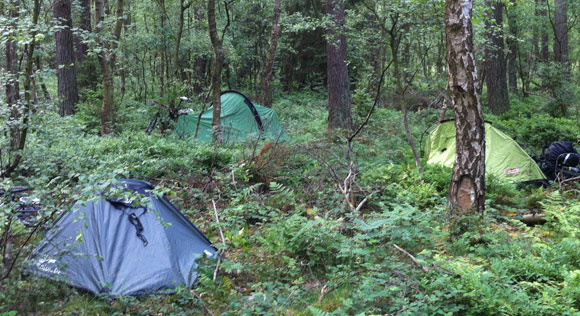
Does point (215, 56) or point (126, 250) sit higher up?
point (215, 56)

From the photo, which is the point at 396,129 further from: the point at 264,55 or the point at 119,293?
the point at 264,55

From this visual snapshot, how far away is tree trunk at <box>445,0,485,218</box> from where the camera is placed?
18.5 feet

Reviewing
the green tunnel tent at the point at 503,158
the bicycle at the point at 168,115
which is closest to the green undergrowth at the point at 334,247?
the green tunnel tent at the point at 503,158

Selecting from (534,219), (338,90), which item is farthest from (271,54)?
(534,219)

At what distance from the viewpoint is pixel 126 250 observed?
5.18 metres

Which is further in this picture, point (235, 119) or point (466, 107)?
point (235, 119)

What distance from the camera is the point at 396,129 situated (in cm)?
1202

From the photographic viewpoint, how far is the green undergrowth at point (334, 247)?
3.93m

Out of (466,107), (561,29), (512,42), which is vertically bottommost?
(466,107)

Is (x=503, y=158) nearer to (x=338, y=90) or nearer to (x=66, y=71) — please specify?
(x=338, y=90)

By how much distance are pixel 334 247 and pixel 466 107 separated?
7.82ft

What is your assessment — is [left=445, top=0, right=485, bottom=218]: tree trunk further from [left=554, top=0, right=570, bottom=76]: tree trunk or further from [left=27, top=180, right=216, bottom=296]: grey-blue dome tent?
[left=554, top=0, right=570, bottom=76]: tree trunk

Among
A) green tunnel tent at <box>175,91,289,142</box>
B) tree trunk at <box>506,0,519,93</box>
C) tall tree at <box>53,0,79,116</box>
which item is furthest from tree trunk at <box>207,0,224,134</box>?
tree trunk at <box>506,0,519,93</box>

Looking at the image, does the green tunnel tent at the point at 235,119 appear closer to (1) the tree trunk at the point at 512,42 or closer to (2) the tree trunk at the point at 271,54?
(2) the tree trunk at the point at 271,54
